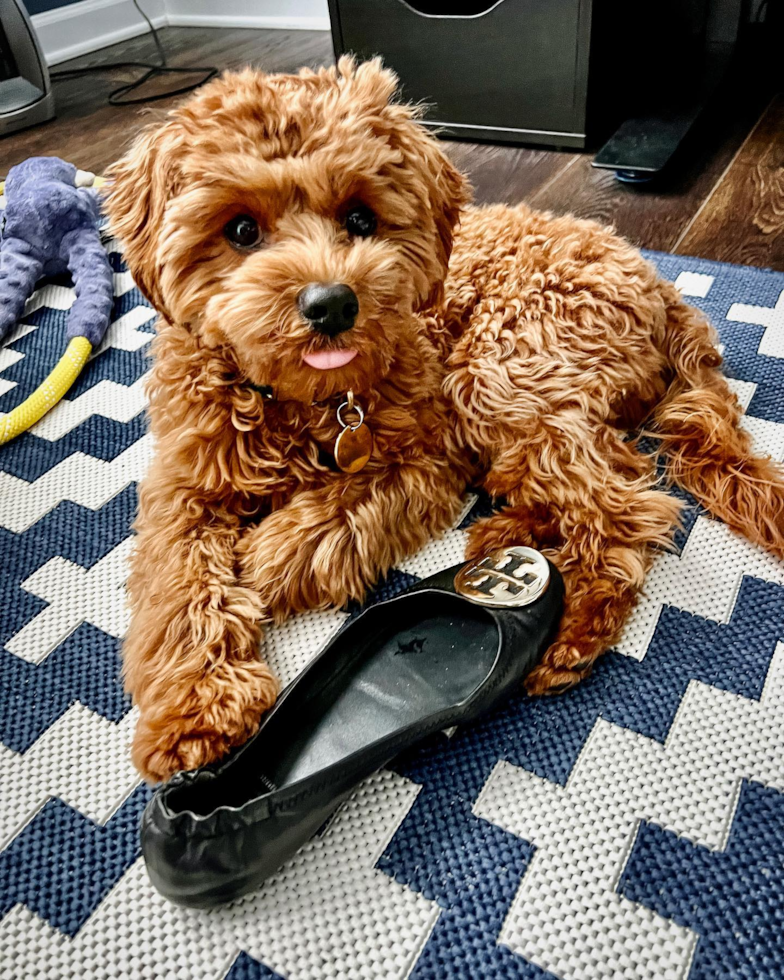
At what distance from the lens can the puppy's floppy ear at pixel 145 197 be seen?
1.09 m

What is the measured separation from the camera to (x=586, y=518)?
1.28 m

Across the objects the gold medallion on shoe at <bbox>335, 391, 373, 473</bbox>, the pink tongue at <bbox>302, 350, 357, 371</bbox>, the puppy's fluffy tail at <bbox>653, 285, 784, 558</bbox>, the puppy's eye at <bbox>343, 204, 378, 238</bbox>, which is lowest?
the puppy's fluffy tail at <bbox>653, 285, 784, 558</bbox>

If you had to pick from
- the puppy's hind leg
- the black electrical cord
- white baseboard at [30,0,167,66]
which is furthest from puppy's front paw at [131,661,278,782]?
white baseboard at [30,0,167,66]

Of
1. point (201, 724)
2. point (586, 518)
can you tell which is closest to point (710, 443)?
point (586, 518)

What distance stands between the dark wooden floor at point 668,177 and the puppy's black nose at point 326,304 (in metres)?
1.20

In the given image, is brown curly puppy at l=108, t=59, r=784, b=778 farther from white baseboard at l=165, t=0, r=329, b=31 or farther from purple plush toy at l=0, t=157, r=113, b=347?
white baseboard at l=165, t=0, r=329, b=31

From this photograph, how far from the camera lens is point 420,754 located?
1.08 meters

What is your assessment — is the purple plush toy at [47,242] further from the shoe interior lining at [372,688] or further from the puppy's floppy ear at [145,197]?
the shoe interior lining at [372,688]

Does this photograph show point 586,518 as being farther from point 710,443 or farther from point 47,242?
point 47,242

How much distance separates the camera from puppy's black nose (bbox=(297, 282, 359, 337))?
1.07 m

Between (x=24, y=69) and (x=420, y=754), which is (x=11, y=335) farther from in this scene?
(x=24, y=69)

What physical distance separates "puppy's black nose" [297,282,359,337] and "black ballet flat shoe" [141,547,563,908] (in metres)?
0.42

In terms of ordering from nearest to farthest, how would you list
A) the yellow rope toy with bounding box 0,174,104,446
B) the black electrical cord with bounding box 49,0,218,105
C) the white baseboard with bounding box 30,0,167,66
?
1. the yellow rope toy with bounding box 0,174,104,446
2. the black electrical cord with bounding box 49,0,218,105
3. the white baseboard with bounding box 30,0,167,66

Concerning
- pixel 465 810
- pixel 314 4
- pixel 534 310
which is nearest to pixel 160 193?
pixel 534 310
